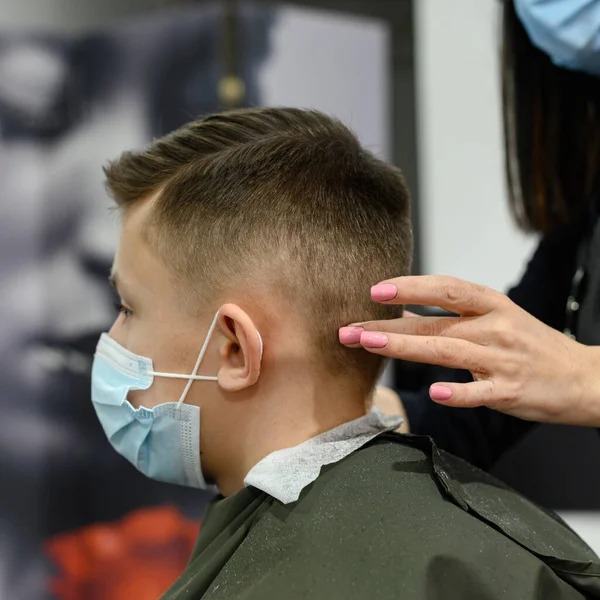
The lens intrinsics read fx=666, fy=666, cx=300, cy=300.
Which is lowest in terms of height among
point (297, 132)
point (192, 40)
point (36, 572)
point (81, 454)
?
point (36, 572)

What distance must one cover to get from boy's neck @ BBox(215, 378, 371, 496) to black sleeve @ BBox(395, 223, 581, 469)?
38 centimetres

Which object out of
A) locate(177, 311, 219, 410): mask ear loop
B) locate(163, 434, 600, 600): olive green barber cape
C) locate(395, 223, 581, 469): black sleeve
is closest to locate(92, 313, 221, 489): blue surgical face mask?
locate(177, 311, 219, 410): mask ear loop

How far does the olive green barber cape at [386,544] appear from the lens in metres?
0.88

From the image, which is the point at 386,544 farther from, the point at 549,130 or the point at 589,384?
the point at 549,130

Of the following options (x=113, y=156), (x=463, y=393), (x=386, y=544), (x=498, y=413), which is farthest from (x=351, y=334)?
(x=113, y=156)

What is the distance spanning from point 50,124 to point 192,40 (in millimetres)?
552

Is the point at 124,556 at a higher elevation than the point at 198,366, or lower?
lower

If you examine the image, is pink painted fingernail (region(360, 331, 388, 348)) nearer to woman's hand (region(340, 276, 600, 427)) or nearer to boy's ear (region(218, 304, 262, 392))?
woman's hand (region(340, 276, 600, 427))

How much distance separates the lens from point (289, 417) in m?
1.06

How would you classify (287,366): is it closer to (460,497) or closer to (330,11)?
(460,497)

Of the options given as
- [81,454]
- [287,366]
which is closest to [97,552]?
[81,454]

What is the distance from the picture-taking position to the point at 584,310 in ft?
4.69

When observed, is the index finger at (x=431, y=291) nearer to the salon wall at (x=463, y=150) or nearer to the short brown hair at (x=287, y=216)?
the short brown hair at (x=287, y=216)

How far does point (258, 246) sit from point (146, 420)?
1.15ft
